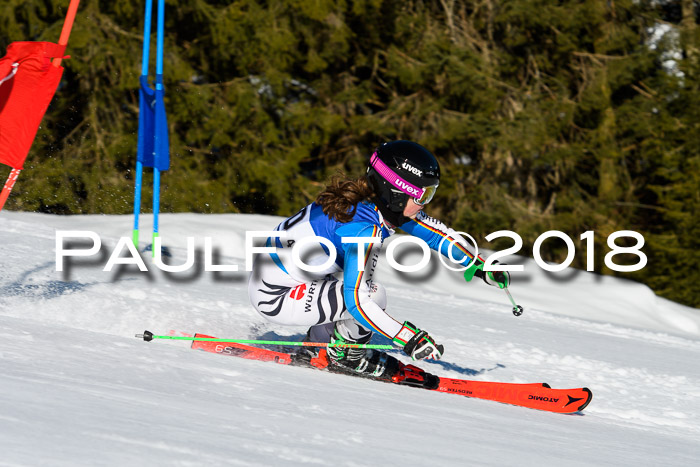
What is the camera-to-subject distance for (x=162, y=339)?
415cm

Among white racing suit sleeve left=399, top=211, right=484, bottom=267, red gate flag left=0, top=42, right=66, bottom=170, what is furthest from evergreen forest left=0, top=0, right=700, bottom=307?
white racing suit sleeve left=399, top=211, right=484, bottom=267

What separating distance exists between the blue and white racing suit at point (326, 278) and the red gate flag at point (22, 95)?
4.93 feet

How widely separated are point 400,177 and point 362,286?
0.54m

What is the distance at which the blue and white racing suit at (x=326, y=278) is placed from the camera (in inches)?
133

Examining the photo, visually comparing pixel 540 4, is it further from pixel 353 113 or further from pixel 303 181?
pixel 303 181

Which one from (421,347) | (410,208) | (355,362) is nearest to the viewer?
(421,347)

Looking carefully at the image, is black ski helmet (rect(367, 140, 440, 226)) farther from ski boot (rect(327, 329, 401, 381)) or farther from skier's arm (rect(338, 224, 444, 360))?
ski boot (rect(327, 329, 401, 381))

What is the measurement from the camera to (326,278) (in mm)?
3873

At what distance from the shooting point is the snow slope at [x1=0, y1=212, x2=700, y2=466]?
2150 millimetres

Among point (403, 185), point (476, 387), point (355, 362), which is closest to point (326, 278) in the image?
point (355, 362)

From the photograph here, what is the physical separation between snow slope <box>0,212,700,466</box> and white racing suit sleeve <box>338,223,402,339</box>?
312 millimetres

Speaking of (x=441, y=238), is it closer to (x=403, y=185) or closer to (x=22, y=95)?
(x=403, y=185)

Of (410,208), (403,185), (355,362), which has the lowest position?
(355,362)

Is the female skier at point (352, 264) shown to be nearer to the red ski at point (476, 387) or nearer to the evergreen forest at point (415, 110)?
the red ski at point (476, 387)
